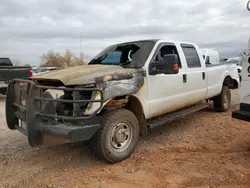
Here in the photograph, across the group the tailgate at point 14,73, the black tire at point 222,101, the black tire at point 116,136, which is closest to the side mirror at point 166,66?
the black tire at point 116,136

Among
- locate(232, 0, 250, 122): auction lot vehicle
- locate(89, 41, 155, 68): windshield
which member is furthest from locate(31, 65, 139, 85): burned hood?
locate(232, 0, 250, 122): auction lot vehicle

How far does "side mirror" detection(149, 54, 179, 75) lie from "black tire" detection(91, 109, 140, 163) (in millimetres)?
949

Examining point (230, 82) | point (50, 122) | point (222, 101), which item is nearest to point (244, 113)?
point (50, 122)

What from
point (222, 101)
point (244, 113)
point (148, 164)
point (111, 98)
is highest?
point (111, 98)

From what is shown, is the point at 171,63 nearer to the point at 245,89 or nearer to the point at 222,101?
the point at 245,89

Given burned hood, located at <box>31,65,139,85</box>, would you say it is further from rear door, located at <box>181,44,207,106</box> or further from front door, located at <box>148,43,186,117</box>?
rear door, located at <box>181,44,207,106</box>

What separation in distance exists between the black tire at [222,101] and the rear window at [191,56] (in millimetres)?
1846

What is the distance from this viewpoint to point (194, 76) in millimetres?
5918

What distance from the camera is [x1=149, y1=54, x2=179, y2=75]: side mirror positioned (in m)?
4.37

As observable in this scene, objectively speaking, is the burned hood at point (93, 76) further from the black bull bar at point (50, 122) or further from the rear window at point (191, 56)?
the rear window at point (191, 56)

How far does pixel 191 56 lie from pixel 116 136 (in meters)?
3.03

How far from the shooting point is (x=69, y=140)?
3529mm

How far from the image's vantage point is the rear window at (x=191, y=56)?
591 cm

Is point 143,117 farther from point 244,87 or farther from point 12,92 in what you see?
point 12,92
